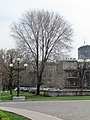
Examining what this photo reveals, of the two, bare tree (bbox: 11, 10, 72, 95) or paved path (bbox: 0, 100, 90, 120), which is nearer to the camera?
paved path (bbox: 0, 100, 90, 120)

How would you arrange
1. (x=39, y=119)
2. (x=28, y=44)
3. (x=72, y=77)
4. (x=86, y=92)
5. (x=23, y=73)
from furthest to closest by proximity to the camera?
(x=72, y=77) → (x=23, y=73) → (x=86, y=92) → (x=28, y=44) → (x=39, y=119)

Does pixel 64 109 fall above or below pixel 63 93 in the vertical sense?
below

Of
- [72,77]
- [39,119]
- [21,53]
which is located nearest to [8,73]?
[21,53]


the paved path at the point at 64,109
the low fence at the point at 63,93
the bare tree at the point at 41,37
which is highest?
the bare tree at the point at 41,37

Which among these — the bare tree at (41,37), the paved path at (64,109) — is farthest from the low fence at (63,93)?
the paved path at (64,109)

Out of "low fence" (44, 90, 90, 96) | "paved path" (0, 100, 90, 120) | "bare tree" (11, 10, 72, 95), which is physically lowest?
"paved path" (0, 100, 90, 120)

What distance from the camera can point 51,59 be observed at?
49.6 meters

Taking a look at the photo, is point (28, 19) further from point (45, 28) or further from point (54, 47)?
point (54, 47)

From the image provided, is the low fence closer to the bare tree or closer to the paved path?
the bare tree

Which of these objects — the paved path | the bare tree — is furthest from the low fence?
the paved path

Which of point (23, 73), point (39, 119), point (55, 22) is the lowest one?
point (39, 119)

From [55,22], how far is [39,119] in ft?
115

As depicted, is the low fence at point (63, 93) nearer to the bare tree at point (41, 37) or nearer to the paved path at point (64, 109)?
the bare tree at point (41, 37)

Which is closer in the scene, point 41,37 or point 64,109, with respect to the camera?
point 64,109
